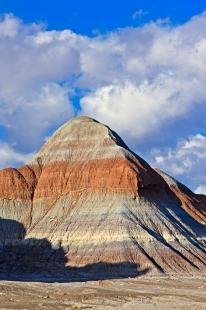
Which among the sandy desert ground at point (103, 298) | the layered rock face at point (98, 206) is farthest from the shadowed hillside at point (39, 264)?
the sandy desert ground at point (103, 298)

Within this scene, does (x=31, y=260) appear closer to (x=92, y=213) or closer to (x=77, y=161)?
(x=92, y=213)

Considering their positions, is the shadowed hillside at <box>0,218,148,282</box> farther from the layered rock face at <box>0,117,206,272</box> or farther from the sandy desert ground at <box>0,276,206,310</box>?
the sandy desert ground at <box>0,276,206,310</box>

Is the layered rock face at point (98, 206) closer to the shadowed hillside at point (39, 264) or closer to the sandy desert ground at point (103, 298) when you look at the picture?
the shadowed hillside at point (39, 264)

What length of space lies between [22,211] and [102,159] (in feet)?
56.5

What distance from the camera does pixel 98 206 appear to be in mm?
115125

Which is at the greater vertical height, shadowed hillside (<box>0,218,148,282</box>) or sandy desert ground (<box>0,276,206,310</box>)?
shadowed hillside (<box>0,218,148,282</box>)

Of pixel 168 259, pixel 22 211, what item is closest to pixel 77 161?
pixel 22 211

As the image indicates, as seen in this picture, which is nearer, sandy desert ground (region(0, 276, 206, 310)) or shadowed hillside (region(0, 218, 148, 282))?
sandy desert ground (region(0, 276, 206, 310))

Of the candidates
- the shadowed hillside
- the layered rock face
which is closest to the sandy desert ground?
the shadowed hillside

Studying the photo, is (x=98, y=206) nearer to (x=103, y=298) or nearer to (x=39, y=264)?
(x=39, y=264)

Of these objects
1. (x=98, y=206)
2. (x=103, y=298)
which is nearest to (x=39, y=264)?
(x=98, y=206)

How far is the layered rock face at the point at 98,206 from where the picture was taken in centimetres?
10481

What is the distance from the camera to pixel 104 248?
105062 mm

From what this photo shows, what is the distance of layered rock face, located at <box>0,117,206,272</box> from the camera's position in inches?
4126
